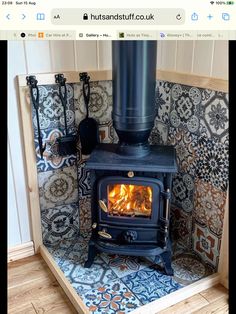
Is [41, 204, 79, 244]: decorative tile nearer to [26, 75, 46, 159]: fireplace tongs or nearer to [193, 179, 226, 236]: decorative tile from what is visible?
[26, 75, 46, 159]: fireplace tongs

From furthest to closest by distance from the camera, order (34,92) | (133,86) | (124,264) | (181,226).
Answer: (181,226)
(124,264)
(34,92)
(133,86)

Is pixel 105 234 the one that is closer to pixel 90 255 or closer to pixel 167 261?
pixel 90 255

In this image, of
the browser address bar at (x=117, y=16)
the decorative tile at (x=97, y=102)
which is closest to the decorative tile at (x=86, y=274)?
the decorative tile at (x=97, y=102)

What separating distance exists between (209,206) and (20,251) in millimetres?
1051

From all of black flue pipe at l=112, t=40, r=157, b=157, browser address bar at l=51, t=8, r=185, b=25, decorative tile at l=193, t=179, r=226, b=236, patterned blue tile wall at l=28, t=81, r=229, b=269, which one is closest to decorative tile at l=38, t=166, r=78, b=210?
patterned blue tile wall at l=28, t=81, r=229, b=269

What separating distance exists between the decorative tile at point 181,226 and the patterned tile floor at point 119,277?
0.31 feet

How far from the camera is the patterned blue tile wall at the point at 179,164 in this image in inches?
56.2

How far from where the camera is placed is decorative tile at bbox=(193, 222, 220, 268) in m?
1.51

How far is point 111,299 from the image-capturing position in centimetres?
137

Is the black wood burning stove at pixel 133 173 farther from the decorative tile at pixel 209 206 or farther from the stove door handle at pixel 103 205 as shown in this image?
the decorative tile at pixel 209 206

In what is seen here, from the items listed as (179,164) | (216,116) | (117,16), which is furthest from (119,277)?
(117,16)

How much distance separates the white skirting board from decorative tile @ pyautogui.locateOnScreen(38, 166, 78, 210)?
0.77ft
